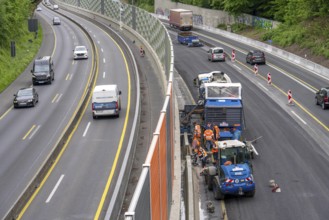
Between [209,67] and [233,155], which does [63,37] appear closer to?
[209,67]

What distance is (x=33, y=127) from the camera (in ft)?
132

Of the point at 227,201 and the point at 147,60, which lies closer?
the point at 227,201

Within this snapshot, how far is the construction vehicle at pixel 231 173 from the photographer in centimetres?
2484

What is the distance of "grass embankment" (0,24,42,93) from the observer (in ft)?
196

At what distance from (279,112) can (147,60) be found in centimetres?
2478

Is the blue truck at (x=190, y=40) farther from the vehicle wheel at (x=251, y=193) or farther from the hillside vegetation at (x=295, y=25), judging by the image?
the vehicle wheel at (x=251, y=193)

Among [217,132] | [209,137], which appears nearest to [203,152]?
[209,137]

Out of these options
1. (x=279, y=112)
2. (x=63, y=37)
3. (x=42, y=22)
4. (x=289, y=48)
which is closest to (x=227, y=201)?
(x=279, y=112)

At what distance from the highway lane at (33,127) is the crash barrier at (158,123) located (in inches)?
214

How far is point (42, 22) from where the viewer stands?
113500mm

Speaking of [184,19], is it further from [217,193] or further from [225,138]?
[217,193]

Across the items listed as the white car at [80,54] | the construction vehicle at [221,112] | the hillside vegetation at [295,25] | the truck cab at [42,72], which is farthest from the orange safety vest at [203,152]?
the white car at [80,54]

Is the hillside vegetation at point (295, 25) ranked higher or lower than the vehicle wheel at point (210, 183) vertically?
higher

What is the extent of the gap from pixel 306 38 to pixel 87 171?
51.3 meters
